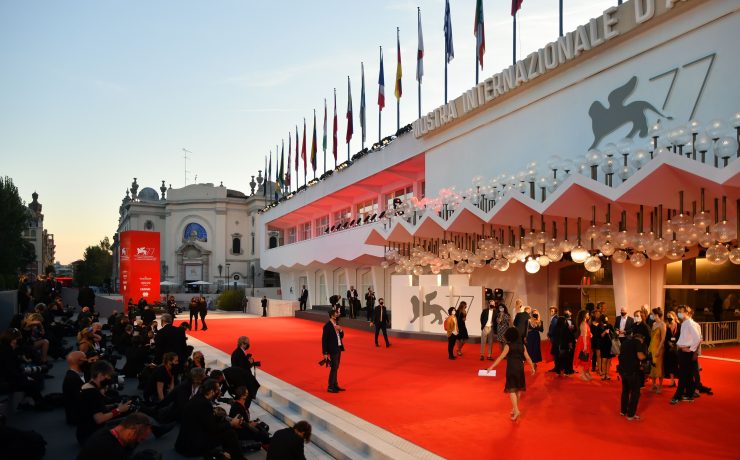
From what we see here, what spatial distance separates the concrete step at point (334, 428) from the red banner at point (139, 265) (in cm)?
1510

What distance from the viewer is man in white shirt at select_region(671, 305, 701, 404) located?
9359 millimetres

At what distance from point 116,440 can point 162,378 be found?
4818mm

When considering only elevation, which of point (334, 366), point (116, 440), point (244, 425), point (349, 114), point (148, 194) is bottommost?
point (244, 425)

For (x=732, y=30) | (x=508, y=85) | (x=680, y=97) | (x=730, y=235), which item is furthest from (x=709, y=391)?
(x=508, y=85)

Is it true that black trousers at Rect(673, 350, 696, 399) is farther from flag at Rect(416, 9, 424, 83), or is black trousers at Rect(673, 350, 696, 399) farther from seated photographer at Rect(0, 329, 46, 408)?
flag at Rect(416, 9, 424, 83)

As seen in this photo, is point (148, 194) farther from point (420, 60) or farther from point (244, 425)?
point (244, 425)

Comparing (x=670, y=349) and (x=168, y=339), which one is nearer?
(x=168, y=339)

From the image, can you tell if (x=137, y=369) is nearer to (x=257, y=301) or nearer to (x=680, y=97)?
(x=680, y=97)

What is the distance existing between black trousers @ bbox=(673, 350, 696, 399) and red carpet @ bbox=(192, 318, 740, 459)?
0.80 feet

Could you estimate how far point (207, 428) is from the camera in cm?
645

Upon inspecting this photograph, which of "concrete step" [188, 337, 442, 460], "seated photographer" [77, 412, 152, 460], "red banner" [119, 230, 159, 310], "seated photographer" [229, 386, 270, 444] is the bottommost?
"concrete step" [188, 337, 442, 460]

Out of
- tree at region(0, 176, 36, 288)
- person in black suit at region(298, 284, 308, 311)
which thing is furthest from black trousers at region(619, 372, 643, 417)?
tree at region(0, 176, 36, 288)

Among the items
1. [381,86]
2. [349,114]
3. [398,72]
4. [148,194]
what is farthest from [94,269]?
[398,72]

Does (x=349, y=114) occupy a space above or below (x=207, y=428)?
above
